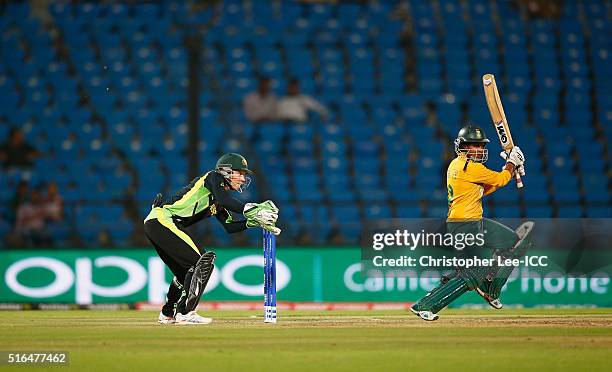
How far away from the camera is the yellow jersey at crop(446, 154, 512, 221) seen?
11.7 m

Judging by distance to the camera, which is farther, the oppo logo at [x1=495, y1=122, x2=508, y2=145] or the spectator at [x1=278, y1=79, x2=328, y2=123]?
the spectator at [x1=278, y1=79, x2=328, y2=123]

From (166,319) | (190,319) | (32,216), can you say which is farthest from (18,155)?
(190,319)

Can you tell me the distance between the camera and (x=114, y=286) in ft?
53.1

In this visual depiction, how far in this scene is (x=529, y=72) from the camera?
865 inches

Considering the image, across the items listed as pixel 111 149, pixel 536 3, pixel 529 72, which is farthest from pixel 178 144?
pixel 536 3

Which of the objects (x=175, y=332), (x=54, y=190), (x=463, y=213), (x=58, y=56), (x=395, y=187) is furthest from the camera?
(x=58, y=56)

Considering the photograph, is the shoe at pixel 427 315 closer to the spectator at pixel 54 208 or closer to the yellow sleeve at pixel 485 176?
the yellow sleeve at pixel 485 176

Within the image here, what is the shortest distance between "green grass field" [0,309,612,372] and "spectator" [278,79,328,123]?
7.31 meters

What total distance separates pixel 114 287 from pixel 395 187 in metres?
5.56

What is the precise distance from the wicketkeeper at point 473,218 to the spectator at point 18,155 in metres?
9.42

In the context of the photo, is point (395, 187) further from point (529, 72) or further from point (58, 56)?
point (58, 56)

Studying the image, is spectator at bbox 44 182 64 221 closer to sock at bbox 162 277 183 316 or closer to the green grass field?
the green grass field

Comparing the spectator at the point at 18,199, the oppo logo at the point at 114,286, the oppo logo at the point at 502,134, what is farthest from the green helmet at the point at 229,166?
the spectator at the point at 18,199

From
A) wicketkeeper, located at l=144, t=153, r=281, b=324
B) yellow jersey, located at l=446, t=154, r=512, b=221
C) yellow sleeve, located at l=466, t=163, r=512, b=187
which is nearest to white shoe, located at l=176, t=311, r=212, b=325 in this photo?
wicketkeeper, located at l=144, t=153, r=281, b=324
